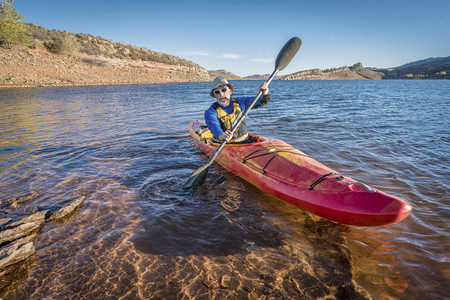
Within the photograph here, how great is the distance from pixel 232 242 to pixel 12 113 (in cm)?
→ 1467

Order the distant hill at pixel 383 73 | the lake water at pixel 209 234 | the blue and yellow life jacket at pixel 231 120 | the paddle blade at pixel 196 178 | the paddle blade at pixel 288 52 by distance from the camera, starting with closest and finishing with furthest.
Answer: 1. the lake water at pixel 209 234
2. the paddle blade at pixel 196 178
3. the blue and yellow life jacket at pixel 231 120
4. the paddle blade at pixel 288 52
5. the distant hill at pixel 383 73

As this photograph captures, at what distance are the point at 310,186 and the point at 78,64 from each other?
166 feet

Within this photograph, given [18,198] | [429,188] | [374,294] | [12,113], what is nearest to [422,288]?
[374,294]

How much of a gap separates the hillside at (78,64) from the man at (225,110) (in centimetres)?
3608

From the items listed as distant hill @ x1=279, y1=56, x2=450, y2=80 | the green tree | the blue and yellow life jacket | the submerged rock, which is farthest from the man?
distant hill @ x1=279, y1=56, x2=450, y2=80

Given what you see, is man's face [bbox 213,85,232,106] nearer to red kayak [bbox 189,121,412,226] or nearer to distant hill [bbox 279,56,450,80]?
red kayak [bbox 189,121,412,226]

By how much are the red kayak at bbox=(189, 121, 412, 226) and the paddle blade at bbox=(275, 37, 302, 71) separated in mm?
2179

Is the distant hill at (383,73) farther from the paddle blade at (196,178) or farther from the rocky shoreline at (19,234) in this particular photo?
the rocky shoreline at (19,234)

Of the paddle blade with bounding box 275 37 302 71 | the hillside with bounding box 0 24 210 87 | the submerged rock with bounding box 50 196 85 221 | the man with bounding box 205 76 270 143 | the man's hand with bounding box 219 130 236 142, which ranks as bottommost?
the submerged rock with bounding box 50 196 85 221

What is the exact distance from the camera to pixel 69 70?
38.7 m

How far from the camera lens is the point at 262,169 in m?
4.35

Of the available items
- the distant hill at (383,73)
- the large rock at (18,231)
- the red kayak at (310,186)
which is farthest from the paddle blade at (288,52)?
the distant hill at (383,73)

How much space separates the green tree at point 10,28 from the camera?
1407 inches

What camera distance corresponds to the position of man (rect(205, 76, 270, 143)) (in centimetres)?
505
